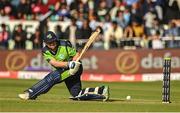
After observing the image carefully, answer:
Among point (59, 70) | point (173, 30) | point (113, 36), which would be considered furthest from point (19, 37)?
point (59, 70)

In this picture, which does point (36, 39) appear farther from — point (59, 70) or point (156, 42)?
point (59, 70)

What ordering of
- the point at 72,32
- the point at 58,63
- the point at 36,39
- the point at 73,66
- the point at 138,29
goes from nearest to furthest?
1. the point at 73,66
2. the point at 58,63
3. the point at 138,29
4. the point at 72,32
5. the point at 36,39

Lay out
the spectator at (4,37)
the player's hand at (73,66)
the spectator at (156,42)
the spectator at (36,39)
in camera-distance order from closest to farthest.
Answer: the player's hand at (73,66), the spectator at (156,42), the spectator at (36,39), the spectator at (4,37)

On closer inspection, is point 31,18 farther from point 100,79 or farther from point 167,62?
point 167,62

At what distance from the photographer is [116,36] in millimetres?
25359

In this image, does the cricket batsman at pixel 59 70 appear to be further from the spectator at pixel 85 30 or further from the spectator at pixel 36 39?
the spectator at pixel 36 39

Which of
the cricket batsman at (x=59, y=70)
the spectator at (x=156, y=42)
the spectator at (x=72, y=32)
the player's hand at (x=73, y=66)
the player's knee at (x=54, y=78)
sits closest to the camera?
the player's hand at (x=73, y=66)

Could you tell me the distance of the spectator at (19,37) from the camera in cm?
2658

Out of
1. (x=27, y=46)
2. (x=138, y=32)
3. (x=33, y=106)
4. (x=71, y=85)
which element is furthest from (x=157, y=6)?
(x=33, y=106)

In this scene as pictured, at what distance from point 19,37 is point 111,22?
3.84 m

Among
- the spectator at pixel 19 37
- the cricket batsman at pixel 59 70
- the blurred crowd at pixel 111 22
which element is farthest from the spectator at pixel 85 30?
the cricket batsman at pixel 59 70

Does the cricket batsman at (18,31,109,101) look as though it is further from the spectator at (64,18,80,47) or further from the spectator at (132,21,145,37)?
the spectator at (64,18,80,47)

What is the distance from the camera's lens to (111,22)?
85.1 feet

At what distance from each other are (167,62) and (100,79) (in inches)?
468
